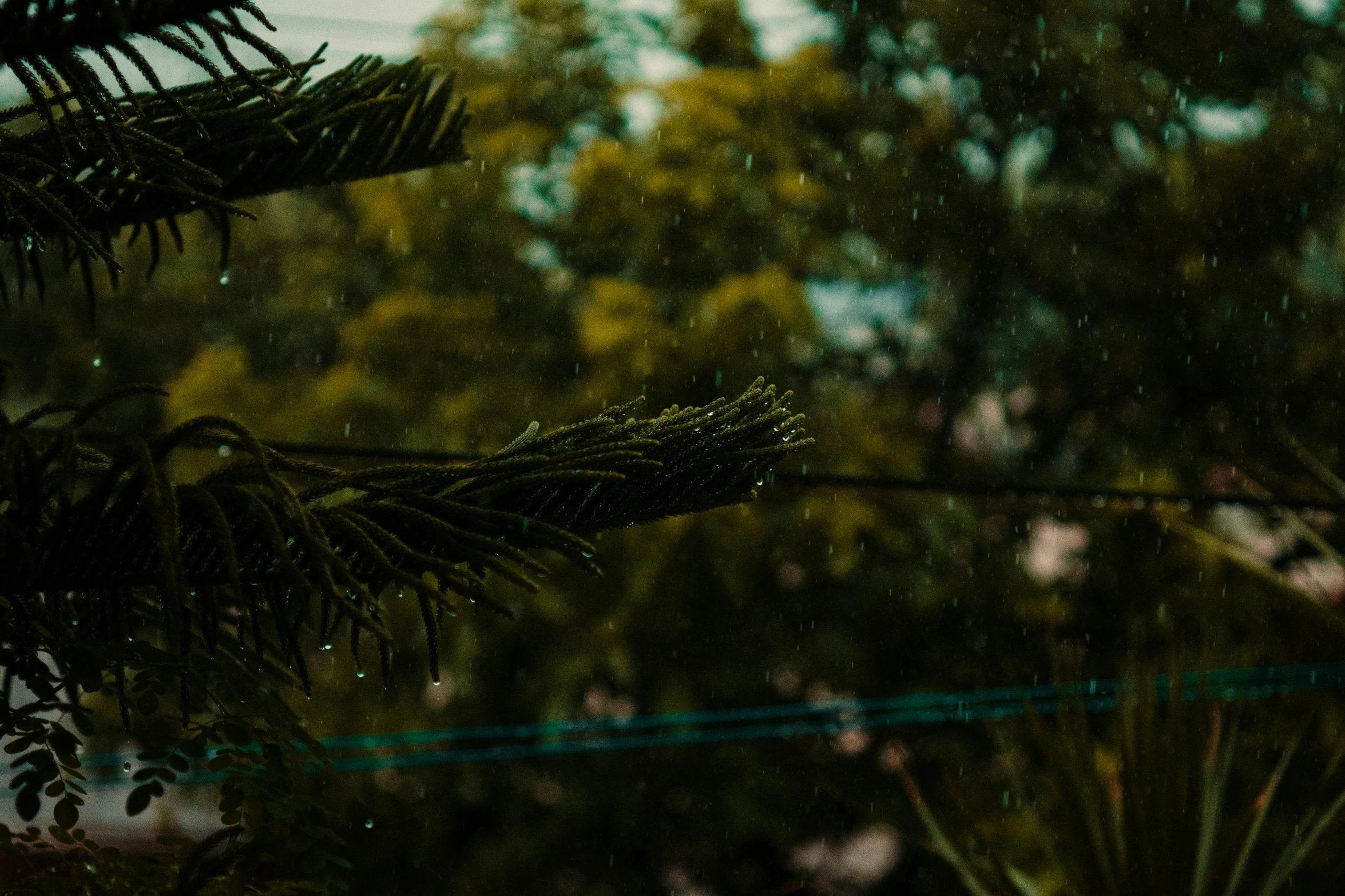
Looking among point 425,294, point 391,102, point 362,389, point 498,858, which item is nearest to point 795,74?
point 425,294

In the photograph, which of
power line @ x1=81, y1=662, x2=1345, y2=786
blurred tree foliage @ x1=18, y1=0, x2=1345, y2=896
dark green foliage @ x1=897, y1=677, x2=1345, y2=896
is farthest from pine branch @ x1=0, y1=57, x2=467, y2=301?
blurred tree foliage @ x1=18, y1=0, x2=1345, y2=896

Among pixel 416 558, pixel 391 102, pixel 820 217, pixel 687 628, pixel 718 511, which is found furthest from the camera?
pixel 820 217

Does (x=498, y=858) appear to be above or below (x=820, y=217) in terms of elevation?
below

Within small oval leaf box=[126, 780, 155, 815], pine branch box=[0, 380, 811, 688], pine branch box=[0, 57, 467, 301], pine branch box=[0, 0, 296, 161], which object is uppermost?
pine branch box=[0, 0, 296, 161]

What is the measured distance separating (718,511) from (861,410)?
48.0 inches

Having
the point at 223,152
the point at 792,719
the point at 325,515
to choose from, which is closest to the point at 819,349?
the point at 792,719

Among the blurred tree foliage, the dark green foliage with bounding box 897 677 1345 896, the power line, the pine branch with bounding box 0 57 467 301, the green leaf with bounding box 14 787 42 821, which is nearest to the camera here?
the green leaf with bounding box 14 787 42 821

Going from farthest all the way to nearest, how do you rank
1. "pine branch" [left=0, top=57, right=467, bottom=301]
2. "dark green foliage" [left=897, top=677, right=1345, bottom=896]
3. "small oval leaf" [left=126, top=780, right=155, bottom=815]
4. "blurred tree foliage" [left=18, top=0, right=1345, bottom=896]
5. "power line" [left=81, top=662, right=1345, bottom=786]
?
"blurred tree foliage" [left=18, top=0, right=1345, bottom=896], "power line" [left=81, top=662, right=1345, bottom=786], "dark green foliage" [left=897, top=677, right=1345, bottom=896], "pine branch" [left=0, top=57, right=467, bottom=301], "small oval leaf" [left=126, top=780, right=155, bottom=815]

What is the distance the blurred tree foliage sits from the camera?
656 cm

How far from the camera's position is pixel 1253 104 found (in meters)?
7.79

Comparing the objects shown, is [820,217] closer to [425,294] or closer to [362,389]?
[425,294]

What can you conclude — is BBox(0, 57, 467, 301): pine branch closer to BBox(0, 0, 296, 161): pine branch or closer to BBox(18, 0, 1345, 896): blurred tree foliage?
BBox(0, 0, 296, 161): pine branch

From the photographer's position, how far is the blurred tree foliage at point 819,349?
21.5 feet

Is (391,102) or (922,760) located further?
(922,760)
